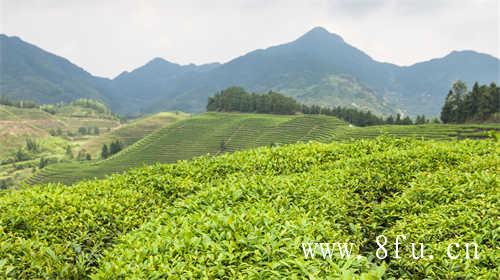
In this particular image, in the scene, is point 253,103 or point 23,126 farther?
point 23,126

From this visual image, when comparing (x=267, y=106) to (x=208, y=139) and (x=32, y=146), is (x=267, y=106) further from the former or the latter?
(x=32, y=146)

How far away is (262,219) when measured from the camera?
3781mm

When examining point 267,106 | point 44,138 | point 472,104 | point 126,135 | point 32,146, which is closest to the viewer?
point 472,104

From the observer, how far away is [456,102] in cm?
7256

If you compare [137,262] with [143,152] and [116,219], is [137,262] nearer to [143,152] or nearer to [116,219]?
[116,219]

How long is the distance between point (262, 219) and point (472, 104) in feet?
250

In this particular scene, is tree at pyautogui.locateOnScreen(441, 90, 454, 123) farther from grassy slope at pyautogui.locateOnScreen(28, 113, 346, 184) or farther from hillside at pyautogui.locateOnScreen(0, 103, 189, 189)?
→ hillside at pyautogui.locateOnScreen(0, 103, 189, 189)

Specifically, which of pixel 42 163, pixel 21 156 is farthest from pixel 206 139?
pixel 21 156

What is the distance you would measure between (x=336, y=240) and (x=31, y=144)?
169 metres

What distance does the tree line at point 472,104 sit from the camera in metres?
62.8

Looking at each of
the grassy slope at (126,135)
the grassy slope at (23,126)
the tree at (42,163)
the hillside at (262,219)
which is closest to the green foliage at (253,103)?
the grassy slope at (126,135)

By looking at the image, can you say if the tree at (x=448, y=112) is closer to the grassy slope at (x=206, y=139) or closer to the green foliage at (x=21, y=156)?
the grassy slope at (x=206, y=139)

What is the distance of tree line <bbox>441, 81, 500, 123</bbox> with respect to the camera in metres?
62.8

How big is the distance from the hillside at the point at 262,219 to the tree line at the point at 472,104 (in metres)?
67.9
